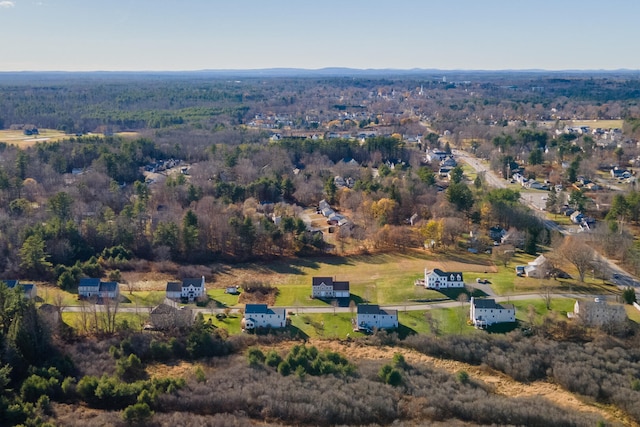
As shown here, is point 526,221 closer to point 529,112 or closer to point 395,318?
point 395,318

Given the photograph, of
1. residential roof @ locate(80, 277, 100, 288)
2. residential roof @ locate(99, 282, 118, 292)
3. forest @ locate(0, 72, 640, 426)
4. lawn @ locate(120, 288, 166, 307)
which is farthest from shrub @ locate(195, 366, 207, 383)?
residential roof @ locate(80, 277, 100, 288)

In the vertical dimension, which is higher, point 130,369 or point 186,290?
point 186,290

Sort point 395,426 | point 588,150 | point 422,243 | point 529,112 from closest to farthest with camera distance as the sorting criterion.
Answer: point 395,426 → point 422,243 → point 588,150 → point 529,112

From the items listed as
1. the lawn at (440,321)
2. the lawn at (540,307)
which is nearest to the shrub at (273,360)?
the lawn at (440,321)

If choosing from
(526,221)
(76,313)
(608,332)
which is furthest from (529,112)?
(76,313)

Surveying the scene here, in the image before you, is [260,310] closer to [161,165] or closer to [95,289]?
[95,289]

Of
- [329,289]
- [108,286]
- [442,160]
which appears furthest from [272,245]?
[442,160]
